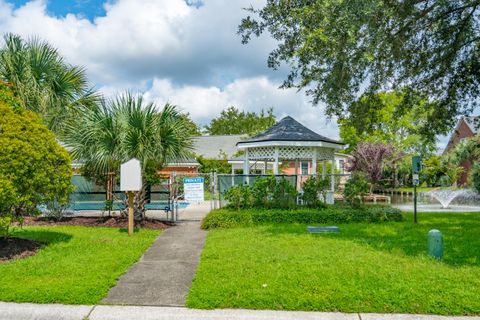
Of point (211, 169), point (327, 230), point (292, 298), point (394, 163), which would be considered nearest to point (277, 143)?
point (327, 230)

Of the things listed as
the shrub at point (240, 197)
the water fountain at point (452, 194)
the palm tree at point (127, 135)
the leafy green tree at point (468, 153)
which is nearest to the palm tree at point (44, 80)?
the palm tree at point (127, 135)

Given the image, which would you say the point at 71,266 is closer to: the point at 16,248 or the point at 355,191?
the point at 16,248

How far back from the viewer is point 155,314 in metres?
5.01

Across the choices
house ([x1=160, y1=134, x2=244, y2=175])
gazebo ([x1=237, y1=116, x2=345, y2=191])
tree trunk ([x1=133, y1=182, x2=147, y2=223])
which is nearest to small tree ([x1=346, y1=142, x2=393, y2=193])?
house ([x1=160, y1=134, x2=244, y2=175])

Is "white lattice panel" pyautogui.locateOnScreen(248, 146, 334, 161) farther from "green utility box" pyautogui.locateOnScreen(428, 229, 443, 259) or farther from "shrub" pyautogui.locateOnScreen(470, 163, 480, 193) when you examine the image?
"shrub" pyautogui.locateOnScreen(470, 163, 480, 193)

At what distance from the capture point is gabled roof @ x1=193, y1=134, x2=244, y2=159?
126 ft

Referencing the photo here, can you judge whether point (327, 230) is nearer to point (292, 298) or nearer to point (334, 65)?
point (334, 65)

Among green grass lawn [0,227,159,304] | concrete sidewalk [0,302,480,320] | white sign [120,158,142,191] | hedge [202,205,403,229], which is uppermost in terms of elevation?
white sign [120,158,142,191]

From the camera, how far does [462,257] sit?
748cm

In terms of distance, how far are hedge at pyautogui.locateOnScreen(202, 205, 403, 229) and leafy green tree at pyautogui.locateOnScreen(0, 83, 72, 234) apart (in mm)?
4494

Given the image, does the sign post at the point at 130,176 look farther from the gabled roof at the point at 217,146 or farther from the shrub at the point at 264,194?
the gabled roof at the point at 217,146

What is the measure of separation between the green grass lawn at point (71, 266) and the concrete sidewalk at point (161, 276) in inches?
8.3

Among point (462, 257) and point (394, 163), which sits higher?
point (394, 163)

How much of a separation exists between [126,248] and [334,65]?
650 cm
